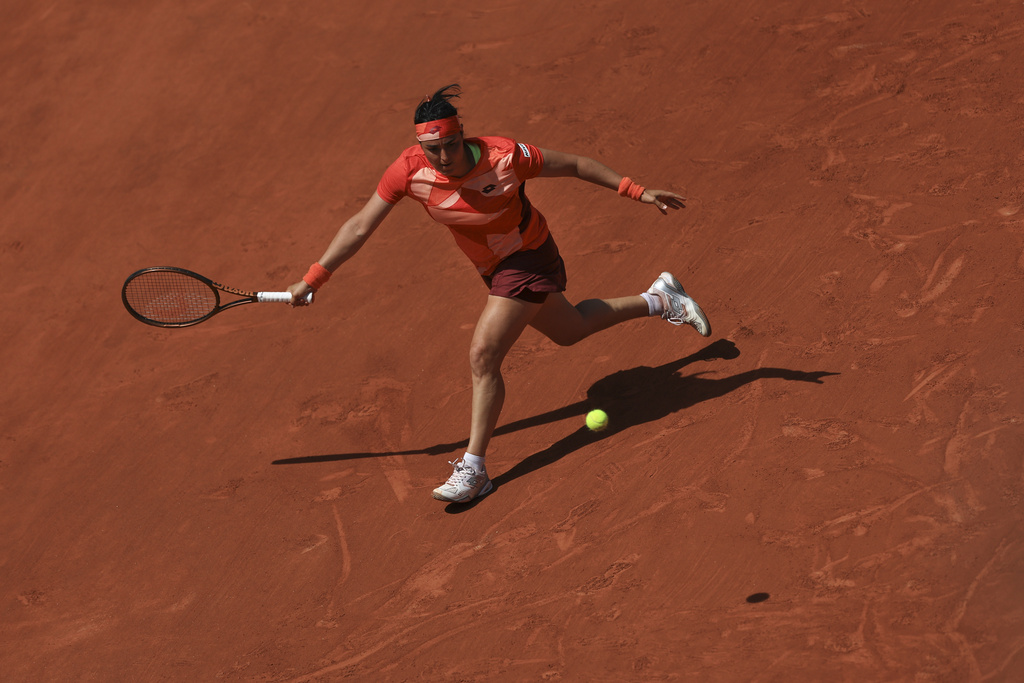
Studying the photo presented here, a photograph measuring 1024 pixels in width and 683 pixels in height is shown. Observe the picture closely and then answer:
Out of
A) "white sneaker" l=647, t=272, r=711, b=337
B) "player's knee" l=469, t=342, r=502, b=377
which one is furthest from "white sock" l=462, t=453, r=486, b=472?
"white sneaker" l=647, t=272, r=711, b=337

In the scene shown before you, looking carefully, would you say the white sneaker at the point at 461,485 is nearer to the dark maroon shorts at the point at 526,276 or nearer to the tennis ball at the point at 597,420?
the tennis ball at the point at 597,420

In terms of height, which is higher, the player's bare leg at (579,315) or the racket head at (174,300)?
the racket head at (174,300)

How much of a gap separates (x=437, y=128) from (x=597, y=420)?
1.98m

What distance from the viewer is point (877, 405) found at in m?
4.89

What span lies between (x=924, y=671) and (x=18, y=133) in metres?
8.21

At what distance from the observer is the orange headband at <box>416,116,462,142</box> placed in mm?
4151

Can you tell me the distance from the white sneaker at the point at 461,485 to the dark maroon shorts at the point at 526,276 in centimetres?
97

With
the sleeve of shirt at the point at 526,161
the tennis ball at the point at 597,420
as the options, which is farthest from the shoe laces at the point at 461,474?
the sleeve of shirt at the point at 526,161

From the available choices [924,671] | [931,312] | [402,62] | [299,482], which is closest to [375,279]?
[299,482]

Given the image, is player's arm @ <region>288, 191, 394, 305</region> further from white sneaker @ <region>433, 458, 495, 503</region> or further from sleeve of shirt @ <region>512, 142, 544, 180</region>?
white sneaker @ <region>433, 458, 495, 503</region>

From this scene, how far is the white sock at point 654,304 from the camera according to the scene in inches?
214

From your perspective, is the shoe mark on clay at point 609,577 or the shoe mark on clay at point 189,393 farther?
the shoe mark on clay at point 189,393

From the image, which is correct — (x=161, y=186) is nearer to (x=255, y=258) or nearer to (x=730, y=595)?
(x=255, y=258)

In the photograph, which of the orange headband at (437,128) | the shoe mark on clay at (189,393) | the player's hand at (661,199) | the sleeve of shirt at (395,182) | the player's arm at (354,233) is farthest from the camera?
the shoe mark on clay at (189,393)
